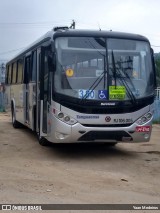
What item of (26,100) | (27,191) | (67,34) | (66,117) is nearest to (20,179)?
(27,191)

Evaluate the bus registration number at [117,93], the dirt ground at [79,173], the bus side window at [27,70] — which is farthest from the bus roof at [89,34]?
the dirt ground at [79,173]

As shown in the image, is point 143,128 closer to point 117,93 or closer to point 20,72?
point 117,93

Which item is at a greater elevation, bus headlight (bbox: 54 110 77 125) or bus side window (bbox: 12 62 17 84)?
bus side window (bbox: 12 62 17 84)

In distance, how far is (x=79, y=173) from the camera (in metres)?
8.83

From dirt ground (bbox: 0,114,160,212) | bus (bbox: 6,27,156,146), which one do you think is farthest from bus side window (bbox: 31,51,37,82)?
dirt ground (bbox: 0,114,160,212)

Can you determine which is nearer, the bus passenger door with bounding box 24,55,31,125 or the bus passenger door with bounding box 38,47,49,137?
the bus passenger door with bounding box 38,47,49,137

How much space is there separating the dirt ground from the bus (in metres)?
0.64

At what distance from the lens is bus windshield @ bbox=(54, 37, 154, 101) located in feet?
32.9

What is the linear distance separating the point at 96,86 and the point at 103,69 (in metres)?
0.47

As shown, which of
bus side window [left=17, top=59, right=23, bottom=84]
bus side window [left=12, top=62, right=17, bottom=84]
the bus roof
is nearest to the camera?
the bus roof

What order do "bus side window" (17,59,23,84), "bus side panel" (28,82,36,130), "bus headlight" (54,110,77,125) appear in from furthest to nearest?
1. "bus side window" (17,59,23,84)
2. "bus side panel" (28,82,36,130)
3. "bus headlight" (54,110,77,125)

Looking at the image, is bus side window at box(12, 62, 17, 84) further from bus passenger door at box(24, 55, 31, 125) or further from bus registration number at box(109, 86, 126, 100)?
bus registration number at box(109, 86, 126, 100)

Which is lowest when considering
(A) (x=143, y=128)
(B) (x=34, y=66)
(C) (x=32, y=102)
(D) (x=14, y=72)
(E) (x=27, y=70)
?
(A) (x=143, y=128)

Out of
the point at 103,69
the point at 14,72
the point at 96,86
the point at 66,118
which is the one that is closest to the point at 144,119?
the point at 96,86
